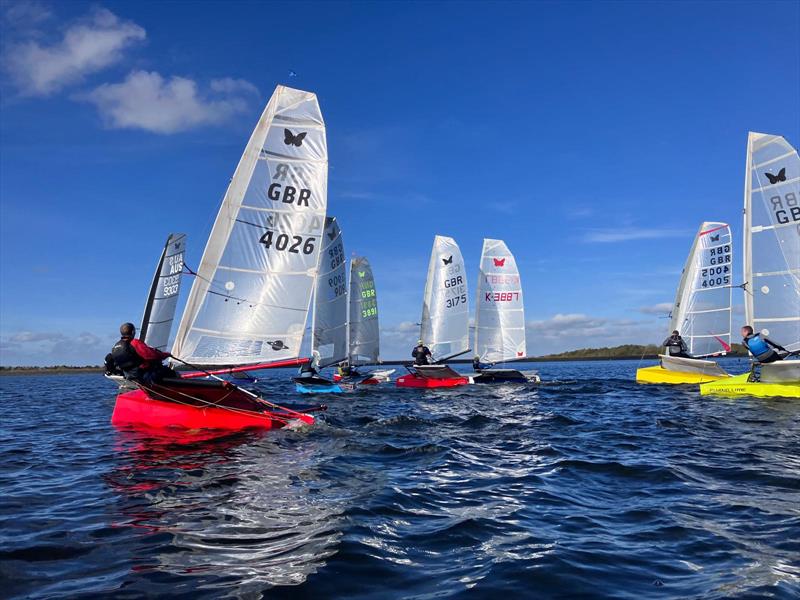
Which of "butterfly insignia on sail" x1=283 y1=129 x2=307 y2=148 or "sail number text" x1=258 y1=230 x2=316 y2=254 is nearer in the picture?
Answer: "sail number text" x1=258 y1=230 x2=316 y2=254

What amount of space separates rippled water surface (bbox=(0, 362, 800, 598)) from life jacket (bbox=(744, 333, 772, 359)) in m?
5.47

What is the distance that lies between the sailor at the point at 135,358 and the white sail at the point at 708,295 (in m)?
24.6

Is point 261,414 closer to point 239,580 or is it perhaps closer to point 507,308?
point 239,580

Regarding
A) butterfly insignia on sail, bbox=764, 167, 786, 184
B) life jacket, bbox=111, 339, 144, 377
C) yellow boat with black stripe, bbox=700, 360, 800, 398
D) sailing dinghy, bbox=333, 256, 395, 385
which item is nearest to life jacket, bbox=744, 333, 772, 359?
yellow boat with black stripe, bbox=700, 360, 800, 398

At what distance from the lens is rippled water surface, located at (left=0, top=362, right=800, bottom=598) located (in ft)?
15.1

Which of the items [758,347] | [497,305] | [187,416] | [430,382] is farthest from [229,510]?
[497,305]

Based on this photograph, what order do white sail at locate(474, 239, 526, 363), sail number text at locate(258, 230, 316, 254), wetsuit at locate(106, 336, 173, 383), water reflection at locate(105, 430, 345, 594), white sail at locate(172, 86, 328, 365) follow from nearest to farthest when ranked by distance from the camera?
water reflection at locate(105, 430, 345, 594), wetsuit at locate(106, 336, 173, 383), white sail at locate(172, 86, 328, 365), sail number text at locate(258, 230, 316, 254), white sail at locate(474, 239, 526, 363)

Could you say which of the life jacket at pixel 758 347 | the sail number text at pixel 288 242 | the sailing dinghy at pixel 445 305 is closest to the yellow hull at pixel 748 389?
the life jacket at pixel 758 347

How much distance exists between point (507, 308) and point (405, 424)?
57.4ft

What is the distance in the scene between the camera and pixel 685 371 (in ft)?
84.7

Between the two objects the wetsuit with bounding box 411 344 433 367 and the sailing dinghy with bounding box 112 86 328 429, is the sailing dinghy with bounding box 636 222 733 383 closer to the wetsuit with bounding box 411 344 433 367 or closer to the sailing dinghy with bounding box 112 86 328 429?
the wetsuit with bounding box 411 344 433 367

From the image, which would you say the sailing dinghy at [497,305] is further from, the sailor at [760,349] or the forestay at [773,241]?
the sailor at [760,349]

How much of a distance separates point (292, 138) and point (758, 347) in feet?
51.0

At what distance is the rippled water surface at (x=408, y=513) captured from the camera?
4.59 metres
